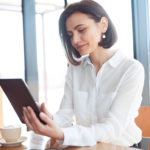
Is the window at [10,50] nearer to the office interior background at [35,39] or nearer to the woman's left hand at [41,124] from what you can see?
the office interior background at [35,39]

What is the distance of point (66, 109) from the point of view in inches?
68.5

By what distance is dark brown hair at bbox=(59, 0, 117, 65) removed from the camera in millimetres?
1683

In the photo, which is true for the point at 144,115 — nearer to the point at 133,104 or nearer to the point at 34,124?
the point at 133,104

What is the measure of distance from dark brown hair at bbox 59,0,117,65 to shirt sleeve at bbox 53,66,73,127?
5.4 inches

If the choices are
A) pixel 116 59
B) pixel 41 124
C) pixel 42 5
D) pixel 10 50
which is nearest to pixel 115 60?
pixel 116 59

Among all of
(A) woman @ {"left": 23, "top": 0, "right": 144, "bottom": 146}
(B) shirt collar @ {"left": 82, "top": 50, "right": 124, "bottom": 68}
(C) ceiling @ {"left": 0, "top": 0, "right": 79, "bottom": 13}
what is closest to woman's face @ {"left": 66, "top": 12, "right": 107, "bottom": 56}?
(A) woman @ {"left": 23, "top": 0, "right": 144, "bottom": 146}

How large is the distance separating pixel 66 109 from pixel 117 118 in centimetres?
43

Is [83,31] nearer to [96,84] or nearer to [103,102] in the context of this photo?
[96,84]

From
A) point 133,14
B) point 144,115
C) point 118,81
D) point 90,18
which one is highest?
point 133,14

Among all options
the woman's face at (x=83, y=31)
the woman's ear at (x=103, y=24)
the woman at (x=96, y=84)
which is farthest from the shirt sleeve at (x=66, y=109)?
the woman's ear at (x=103, y=24)

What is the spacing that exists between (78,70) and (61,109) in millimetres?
274

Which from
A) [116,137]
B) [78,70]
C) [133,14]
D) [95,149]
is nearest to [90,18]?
[78,70]

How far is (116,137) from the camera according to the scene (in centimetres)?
149

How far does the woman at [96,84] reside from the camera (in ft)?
4.58
